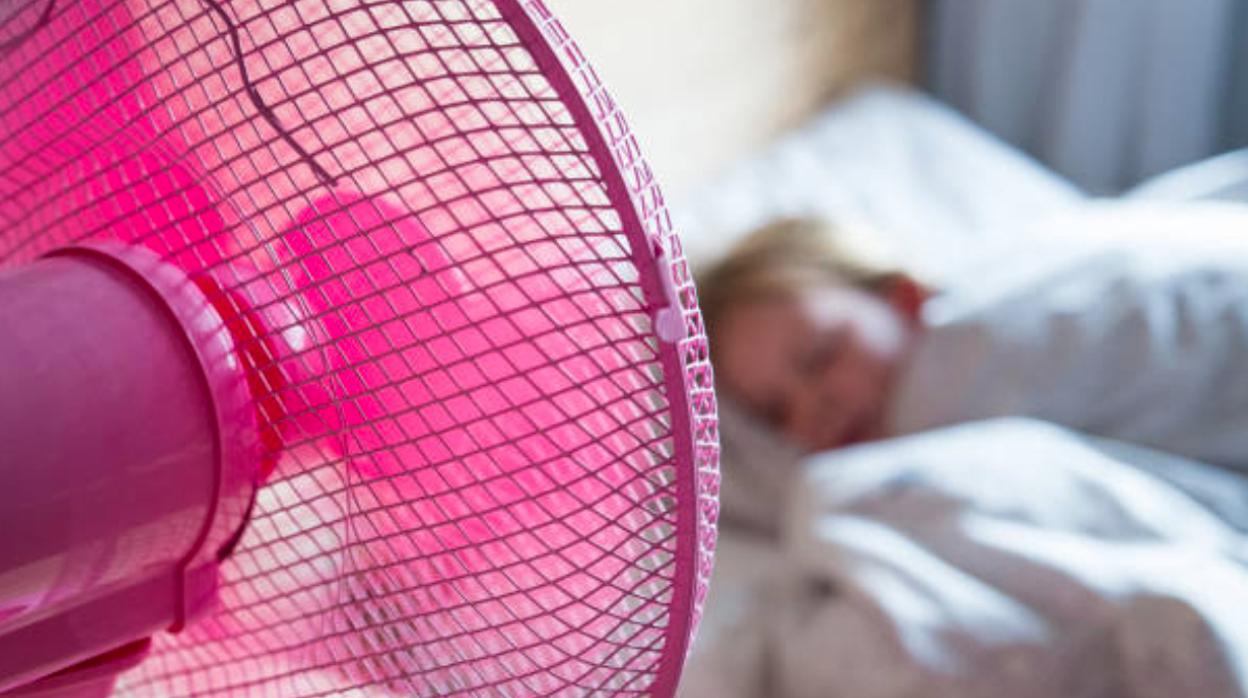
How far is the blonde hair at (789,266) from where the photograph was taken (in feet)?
4.60

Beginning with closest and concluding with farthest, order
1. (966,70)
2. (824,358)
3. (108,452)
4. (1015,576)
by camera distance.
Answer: (108,452) → (1015,576) → (824,358) → (966,70)

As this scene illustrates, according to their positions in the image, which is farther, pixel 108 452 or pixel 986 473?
pixel 986 473

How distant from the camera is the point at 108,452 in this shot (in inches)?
17.8

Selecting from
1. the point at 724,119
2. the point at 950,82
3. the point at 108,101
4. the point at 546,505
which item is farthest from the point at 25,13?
the point at 950,82

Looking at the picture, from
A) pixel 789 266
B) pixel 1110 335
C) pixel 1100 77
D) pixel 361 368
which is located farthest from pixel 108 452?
pixel 1100 77

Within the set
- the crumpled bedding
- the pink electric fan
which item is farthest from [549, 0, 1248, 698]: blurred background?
the pink electric fan

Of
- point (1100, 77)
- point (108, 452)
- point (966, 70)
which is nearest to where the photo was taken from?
point (108, 452)

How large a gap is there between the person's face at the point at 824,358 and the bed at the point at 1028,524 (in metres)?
0.06

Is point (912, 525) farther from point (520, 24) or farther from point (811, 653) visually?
point (520, 24)

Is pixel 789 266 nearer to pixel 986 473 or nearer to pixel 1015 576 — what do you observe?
pixel 986 473

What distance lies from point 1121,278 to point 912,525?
11.5 inches

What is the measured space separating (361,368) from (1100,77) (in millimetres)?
1545

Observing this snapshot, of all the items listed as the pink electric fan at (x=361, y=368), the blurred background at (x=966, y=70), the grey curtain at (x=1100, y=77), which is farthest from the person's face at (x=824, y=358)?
the pink electric fan at (x=361, y=368)

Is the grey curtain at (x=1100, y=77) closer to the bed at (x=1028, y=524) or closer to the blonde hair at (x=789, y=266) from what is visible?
the bed at (x=1028, y=524)
